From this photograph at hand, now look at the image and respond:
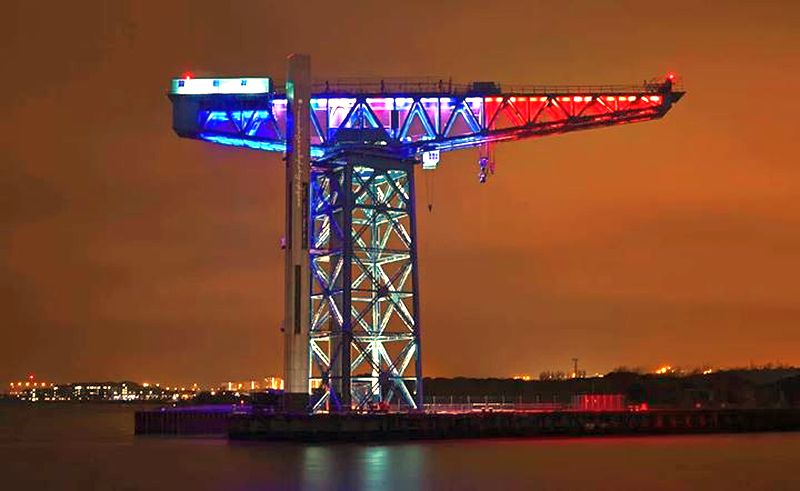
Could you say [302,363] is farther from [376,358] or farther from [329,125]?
[329,125]

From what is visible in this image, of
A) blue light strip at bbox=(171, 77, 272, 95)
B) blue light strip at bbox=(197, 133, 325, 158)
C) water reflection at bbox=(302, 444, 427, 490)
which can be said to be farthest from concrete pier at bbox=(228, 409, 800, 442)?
blue light strip at bbox=(171, 77, 272, 95)

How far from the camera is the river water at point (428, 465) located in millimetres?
39531

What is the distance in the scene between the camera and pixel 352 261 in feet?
180

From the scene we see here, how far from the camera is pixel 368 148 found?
55.3 m

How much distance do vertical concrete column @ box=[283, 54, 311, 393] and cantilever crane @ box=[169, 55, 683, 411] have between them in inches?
32.7

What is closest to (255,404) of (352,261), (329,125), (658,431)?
(352,261)

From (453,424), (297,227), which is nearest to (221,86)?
(297,227)

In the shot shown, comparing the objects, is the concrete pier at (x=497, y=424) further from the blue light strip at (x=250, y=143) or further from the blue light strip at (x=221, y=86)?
the blue light strip at (x=221, y=86)

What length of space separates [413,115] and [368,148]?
115 inches

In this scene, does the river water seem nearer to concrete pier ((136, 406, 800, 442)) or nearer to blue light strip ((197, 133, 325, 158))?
concrete pier ((136, 406, 800, 442))

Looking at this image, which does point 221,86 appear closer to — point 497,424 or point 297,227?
point 297,227

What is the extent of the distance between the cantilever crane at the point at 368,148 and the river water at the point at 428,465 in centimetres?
495

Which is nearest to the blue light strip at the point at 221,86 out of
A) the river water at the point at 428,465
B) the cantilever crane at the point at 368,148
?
the cantilever crane at the point at 368,148

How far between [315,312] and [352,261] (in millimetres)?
4254
